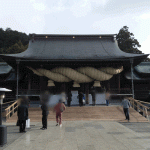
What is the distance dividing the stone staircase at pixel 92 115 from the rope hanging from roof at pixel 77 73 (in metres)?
3.68

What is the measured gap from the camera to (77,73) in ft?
55.5

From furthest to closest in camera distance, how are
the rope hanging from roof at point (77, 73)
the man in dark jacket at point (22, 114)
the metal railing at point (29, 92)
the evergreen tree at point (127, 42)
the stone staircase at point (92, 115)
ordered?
the evergreen tree at point (127, 42) → the metal railing at point (29, 92) → the rope hanging from roof at point (77, 73) → the stone staircase at point (92, 115) → the man in dark jacket at point (22, 114)

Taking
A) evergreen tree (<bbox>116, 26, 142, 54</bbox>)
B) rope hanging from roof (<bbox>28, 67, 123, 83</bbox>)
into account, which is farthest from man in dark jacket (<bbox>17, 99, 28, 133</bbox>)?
evergreen tree (<bbox>116, 26, 142, 54</bbox>)

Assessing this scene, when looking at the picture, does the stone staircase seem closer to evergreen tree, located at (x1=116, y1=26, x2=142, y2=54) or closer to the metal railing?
the metal railing

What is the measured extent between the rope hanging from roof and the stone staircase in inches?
145

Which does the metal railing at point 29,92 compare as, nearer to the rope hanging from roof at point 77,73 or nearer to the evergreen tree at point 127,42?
the rope hanging from roof at point 77,73

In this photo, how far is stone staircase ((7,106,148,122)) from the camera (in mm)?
11984

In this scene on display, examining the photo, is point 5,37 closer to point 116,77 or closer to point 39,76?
point 39,76

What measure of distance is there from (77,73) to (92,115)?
5.33m

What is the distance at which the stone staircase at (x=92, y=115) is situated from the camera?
1198 cm

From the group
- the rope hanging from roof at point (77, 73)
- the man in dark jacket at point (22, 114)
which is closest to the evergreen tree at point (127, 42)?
Answer: the rope hanging from roof at point (77, 73)

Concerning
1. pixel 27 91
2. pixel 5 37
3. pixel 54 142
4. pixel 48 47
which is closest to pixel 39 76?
pixel 27 91

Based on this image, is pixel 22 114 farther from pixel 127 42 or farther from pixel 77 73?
pixel 127 42

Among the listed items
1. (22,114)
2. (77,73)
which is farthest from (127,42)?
(22,114)
